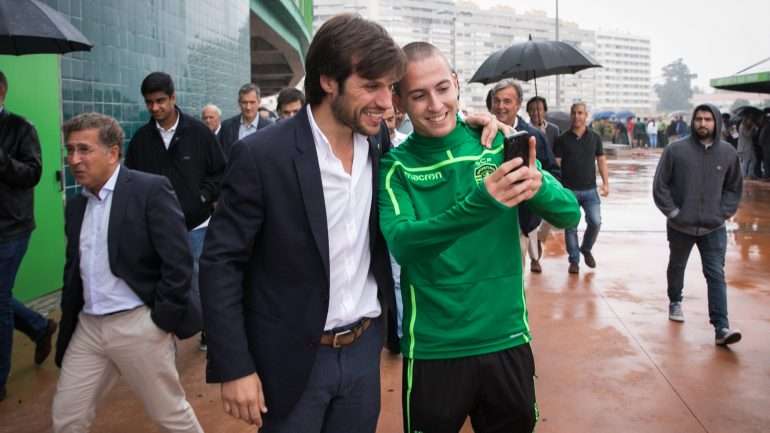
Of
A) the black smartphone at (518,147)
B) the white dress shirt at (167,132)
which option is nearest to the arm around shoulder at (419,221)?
the black smartphone at (518,147)

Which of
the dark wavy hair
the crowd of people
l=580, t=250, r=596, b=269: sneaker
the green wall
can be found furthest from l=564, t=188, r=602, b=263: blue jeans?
the dark wavy hair

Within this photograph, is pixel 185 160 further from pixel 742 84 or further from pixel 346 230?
pixel 742 84

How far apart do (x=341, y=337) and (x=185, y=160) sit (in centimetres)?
331

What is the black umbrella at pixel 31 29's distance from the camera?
351 cm

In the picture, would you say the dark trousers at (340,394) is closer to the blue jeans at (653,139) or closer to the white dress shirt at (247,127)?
the white dress shirt at (247,127)

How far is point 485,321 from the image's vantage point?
7.48ft

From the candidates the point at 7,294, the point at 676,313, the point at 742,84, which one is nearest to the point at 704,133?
the point at 676,313

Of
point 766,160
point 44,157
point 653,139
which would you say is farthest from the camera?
point 653,139

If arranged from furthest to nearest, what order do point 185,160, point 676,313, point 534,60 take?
point 534,60 → point 676,313 → point 185,160

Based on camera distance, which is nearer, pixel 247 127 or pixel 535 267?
pixel 247 127

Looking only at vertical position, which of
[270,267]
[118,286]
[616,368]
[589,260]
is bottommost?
[616,368]

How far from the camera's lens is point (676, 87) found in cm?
16562

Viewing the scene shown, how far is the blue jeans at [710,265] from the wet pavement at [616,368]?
276 mm

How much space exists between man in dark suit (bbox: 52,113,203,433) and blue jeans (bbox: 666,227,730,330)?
4164 mm
